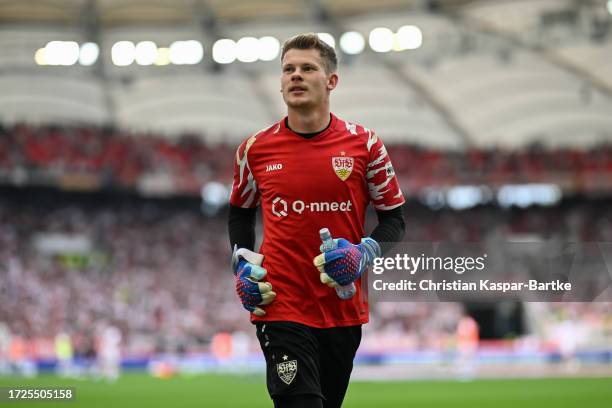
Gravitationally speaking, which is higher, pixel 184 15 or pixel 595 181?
pixel 184 15

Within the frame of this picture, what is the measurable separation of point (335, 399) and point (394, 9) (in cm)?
3249

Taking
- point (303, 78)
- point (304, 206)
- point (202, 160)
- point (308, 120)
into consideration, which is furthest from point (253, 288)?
point (202, 160)

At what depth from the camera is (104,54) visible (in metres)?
38.8

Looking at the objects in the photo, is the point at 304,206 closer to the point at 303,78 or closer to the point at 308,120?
the point at 308,120

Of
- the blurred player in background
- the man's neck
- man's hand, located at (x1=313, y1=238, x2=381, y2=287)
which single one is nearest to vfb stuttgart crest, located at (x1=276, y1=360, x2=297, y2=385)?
man's hand, located at (x1=313, y1=238, x2=381, y2=287)

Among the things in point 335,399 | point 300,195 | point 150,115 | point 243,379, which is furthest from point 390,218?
point 150,115

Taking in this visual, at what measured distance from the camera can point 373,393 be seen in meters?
20.0

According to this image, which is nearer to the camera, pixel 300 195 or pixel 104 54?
pixel 300 195

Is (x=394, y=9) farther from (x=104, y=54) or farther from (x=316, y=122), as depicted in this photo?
(x=316, y=122)

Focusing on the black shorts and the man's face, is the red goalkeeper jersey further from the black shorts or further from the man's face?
the man's face

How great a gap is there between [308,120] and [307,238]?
617 millimetres

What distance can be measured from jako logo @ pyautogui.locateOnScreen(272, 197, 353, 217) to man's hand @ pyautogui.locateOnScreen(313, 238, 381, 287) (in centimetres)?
24

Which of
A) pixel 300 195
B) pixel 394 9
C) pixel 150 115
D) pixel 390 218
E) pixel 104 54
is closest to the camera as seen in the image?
pixel 300 195

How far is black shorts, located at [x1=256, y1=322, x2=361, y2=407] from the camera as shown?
4566mm
